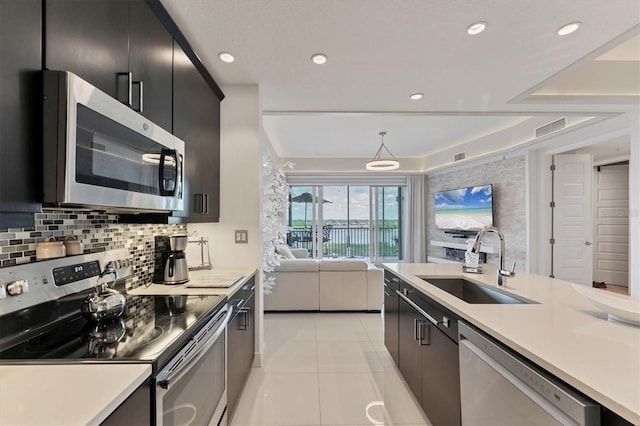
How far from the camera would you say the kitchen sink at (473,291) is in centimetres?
182

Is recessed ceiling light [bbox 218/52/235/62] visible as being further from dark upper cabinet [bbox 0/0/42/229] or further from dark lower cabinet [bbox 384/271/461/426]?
dark lower cabinet [bbox 384/271/461/426]

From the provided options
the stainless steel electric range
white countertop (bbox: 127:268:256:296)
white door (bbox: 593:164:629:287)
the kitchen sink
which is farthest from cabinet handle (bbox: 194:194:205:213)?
white door (bbox: 593:164:629:287)

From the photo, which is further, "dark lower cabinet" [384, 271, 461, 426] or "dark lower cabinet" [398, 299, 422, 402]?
"dark lower cabinet" [398, 299, 422, 402]

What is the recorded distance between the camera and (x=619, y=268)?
18.9 ft

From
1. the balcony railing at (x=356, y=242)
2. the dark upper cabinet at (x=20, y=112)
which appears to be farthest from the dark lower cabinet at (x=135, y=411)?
the balcony railing at (x=356, y=242)

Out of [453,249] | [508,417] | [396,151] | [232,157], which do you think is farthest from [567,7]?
[453,249]

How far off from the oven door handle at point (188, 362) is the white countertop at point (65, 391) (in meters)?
0.09

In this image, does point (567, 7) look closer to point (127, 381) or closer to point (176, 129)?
point (176, 129)

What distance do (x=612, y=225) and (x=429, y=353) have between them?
667 centimetres

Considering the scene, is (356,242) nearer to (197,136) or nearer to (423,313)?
(423,313)

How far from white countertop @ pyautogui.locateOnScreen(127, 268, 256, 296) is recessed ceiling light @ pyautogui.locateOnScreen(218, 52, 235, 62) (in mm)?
1703

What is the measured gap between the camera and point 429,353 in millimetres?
1795

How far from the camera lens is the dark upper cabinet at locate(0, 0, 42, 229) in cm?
78

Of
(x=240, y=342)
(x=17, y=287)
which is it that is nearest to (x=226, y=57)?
(x=17, y=287)
